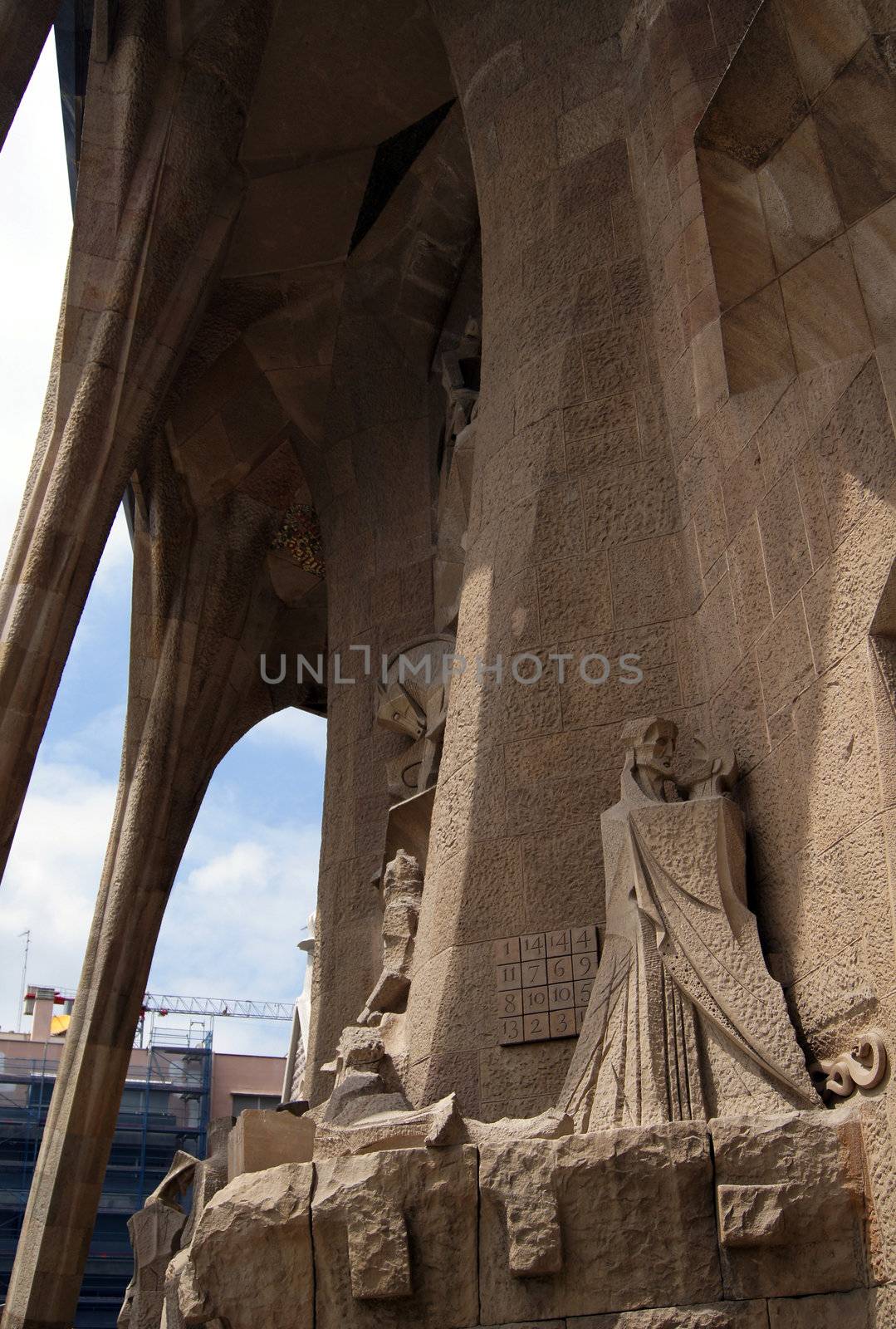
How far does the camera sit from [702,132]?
622 centimetres

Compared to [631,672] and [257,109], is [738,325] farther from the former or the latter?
[257,109]

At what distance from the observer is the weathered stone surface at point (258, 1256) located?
451 centimetres

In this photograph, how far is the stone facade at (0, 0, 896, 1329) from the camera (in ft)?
14.5

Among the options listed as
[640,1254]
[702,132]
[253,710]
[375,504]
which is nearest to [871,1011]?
[640,1254]

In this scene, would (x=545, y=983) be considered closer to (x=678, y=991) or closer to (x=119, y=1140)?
(x=678, y=991)

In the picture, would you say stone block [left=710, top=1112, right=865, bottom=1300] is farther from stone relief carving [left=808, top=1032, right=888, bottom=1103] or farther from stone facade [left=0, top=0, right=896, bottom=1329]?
stone relief carving [left=808, top=1032, right=888, bottom=1103]

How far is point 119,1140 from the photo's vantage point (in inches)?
910

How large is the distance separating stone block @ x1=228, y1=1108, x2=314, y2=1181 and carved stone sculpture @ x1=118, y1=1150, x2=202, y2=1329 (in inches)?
151

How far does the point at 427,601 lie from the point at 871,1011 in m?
6.14

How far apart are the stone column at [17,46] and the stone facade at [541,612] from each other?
0.12ft

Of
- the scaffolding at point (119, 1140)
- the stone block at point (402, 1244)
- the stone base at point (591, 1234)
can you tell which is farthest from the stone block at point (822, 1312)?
the scaffolding at point (119, 1140)

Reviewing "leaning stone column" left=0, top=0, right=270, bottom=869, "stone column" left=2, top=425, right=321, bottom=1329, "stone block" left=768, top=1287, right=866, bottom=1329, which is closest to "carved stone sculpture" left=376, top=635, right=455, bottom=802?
"leaning stone column" left=0, top=0, right=270, bottom=869

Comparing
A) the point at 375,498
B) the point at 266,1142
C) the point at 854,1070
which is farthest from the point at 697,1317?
the point at 375,498

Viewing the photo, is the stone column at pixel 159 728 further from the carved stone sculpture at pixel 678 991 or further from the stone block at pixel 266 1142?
the carved stone sculpture at pixel 678 991
